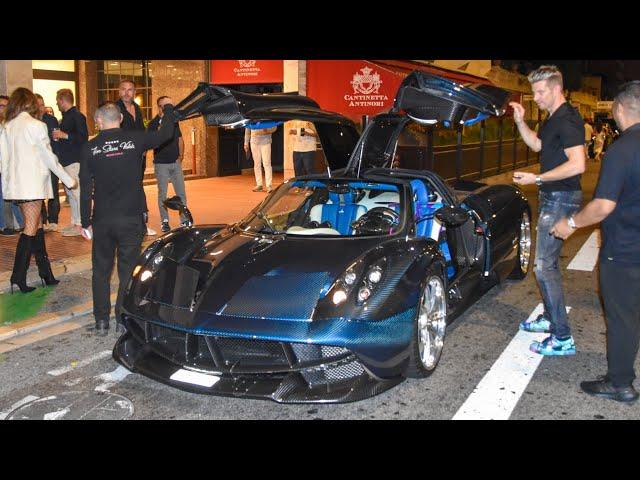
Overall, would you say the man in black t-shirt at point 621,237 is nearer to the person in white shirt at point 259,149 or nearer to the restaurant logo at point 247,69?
the person in white shirt at point 259,149

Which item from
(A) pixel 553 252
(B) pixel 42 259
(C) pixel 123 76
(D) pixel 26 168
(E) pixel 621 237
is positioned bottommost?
(B) pixel 42 259

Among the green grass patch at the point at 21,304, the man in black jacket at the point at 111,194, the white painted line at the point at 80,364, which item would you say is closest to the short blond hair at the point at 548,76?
the man in black jacket at the point at 111,194

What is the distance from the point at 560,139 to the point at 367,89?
946 centimetres

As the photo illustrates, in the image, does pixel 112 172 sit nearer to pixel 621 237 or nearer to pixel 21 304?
pixel 21 304

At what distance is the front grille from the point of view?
13.6ft

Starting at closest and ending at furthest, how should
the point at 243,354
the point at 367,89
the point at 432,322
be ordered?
1. the point at 243,354
2. the point at 432,322
3. the point at 367,89

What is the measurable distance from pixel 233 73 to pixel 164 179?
6264 millimetres

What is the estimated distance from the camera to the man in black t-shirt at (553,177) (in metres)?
5.14

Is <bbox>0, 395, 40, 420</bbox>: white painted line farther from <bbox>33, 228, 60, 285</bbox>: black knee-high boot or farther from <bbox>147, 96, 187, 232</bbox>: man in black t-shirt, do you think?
<bbox>147, 96, 187, 232</bbox>: man in black t-shirt

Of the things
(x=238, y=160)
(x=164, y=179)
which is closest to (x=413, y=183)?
(x=164, y=179)

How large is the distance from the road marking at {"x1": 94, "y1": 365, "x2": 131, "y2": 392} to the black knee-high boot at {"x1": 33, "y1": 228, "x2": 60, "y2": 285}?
2.58 m

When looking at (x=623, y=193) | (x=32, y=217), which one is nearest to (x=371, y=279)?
(x=623, y=193)

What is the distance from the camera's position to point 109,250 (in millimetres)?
5922

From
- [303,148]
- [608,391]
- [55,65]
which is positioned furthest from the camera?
[55,65]
